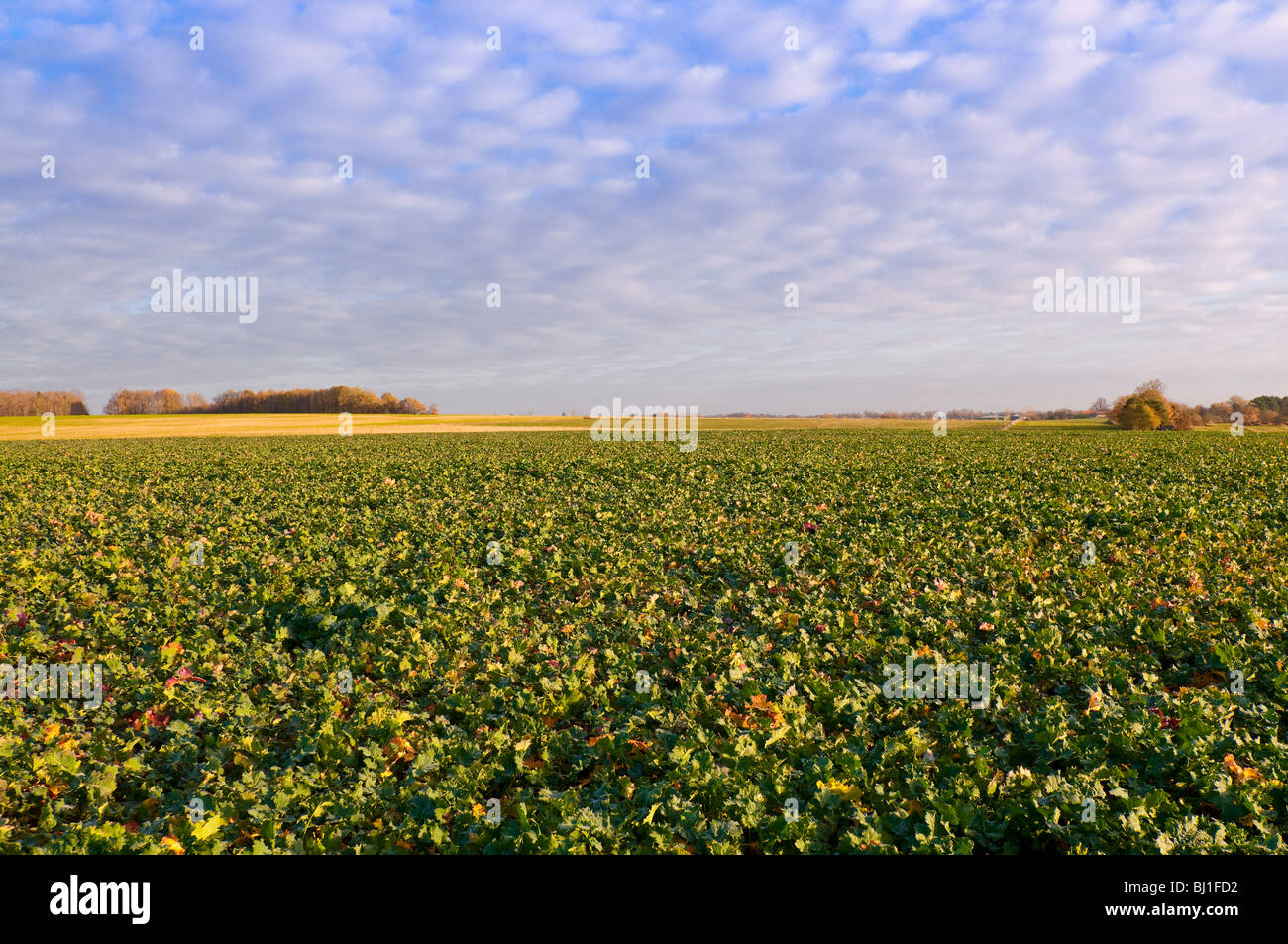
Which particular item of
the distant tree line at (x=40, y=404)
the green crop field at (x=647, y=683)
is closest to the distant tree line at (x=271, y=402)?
the distant tree line at (x=40, y=404)

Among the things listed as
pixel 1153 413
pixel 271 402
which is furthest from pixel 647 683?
pixel 271 402

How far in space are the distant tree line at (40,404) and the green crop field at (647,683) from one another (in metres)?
123

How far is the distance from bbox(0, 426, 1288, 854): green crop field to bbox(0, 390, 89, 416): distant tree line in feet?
403

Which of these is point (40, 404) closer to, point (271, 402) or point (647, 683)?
point (271, 402)

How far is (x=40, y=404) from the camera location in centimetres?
10681

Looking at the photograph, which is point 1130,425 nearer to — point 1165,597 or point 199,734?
point 1165,597

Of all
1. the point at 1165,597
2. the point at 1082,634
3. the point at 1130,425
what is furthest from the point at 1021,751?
the point at 1130,425

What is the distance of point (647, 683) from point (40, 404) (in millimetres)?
142554

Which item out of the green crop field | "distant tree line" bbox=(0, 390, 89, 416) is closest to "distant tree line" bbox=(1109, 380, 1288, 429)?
the green crop field

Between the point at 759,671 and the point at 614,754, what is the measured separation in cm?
230

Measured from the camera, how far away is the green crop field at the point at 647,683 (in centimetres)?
484

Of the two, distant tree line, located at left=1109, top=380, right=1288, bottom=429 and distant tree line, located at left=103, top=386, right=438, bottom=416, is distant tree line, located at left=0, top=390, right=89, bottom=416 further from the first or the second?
distant tree line, located at left=1109, top=380, right=1288, bottom=429
